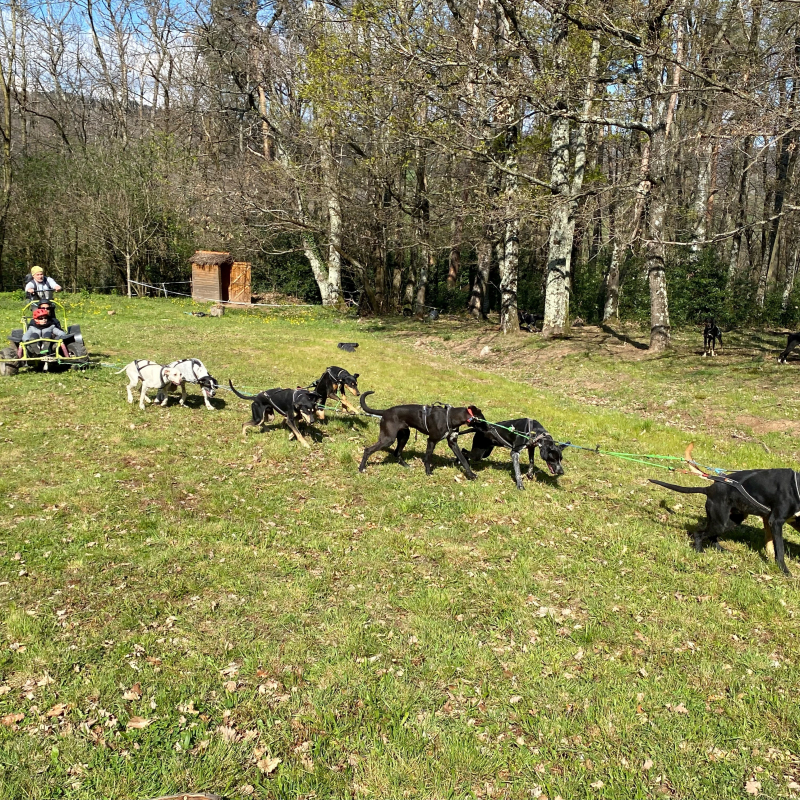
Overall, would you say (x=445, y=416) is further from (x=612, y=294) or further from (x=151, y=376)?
(x=612, y=294)

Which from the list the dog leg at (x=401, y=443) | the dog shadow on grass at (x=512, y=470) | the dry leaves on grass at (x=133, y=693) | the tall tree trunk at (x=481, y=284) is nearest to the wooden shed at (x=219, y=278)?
the tall tree trunk at (x=481, y=284)

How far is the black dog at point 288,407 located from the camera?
1039 cm

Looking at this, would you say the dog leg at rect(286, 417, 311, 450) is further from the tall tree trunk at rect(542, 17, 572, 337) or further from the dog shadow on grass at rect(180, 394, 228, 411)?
the tall tree trunk at rect(542, 17, 572, 337)

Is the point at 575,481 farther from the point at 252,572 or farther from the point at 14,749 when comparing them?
the point at 14,749

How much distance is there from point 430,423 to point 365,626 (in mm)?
4083

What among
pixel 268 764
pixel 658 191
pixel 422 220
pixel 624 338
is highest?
pixel 422 220

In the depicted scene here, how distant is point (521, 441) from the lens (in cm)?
893

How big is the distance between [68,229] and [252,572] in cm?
3591

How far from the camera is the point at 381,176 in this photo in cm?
3016

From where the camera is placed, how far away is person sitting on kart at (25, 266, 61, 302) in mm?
13625

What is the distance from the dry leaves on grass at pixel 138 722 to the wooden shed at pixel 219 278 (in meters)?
31.9

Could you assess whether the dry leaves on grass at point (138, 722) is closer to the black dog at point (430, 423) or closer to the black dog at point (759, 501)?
the black dog at point (430, 423)

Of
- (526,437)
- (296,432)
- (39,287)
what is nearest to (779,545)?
(526,437)

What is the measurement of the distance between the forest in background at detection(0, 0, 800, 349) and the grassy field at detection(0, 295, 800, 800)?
36.5ft
